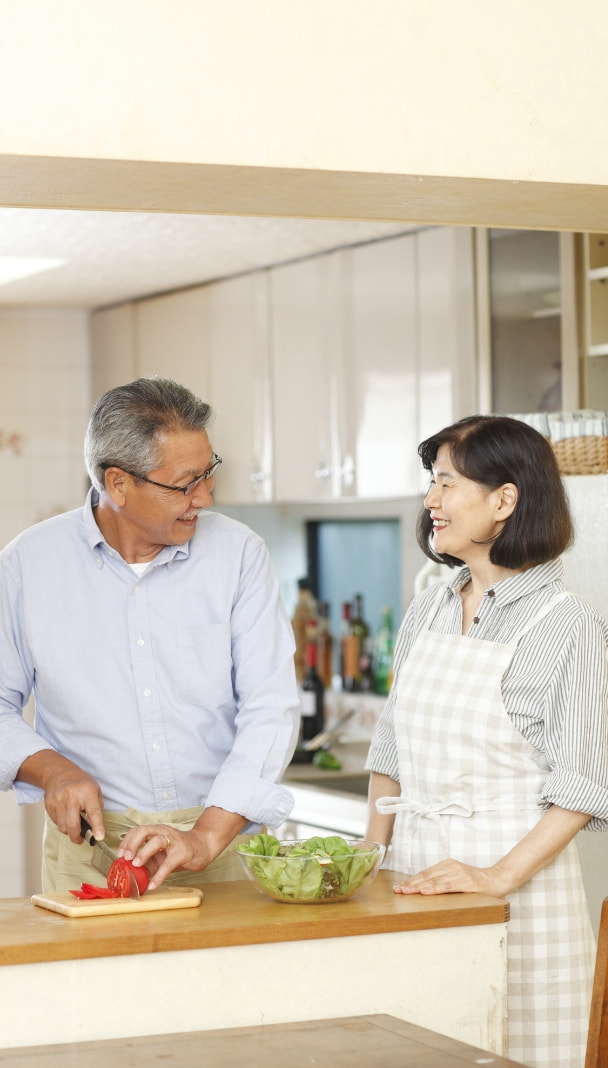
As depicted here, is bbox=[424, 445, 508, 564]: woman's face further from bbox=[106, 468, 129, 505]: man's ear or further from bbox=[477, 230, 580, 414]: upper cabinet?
Result: bbox=[477, 230, 580, 414]: upper cabinet

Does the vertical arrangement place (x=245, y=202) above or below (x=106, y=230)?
below

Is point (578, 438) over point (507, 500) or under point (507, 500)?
over

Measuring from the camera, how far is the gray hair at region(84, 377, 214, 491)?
206 centimetres

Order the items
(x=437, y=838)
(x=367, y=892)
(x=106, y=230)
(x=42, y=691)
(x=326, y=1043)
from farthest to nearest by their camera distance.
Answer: (x=106, y=230), (x=42, y=691), (x=437, y=838), (x=367, y=892), (x=326, y=1043)

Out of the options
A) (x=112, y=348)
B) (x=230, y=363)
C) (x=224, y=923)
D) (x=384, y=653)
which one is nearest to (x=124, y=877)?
(x=224, y=923)

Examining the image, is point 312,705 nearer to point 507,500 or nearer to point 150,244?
point 150,244

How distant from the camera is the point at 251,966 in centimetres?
160

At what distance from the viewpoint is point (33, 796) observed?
2.10 m

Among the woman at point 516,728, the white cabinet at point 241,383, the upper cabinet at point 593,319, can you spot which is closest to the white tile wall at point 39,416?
the white cabinet at point 241,383

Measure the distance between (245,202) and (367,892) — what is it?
3.06ft

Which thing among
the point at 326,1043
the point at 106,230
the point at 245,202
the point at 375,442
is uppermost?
the point at 106,230

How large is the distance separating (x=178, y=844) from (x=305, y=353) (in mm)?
2461

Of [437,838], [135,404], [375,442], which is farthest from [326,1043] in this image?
[375,442]

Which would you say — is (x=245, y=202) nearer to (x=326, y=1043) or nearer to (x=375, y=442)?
(x=326, y=1043)
